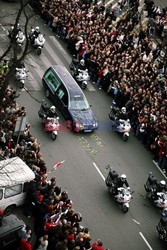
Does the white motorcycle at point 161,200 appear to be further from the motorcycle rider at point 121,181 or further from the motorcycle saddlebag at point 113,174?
the motorcycle saddlebag at point 113,174

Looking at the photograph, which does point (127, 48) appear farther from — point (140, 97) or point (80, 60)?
point (140, 97)

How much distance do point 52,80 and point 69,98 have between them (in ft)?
6.95

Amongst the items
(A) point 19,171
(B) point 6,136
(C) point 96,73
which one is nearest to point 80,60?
(C) point 96,73

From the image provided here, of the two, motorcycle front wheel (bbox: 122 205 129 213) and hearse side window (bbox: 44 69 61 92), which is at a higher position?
hearse side window (bbox: 44 69 61 92)

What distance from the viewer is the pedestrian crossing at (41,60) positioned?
119 feet

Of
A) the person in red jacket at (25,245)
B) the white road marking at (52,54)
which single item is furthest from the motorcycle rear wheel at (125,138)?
the person in red jacket at (25,245)

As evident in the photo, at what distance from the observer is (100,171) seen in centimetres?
3014

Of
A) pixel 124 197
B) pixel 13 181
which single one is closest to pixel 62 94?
pixel 124 197

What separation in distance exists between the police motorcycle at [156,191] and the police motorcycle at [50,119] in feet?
18.3

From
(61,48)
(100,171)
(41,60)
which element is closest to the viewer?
(100,171)

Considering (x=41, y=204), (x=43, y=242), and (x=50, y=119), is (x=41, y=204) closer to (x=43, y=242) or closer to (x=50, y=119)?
(x=43, y=242)

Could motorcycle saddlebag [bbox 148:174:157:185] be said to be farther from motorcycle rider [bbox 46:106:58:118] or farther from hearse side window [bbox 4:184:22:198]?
hearse side window [bbox 4:184:22:198]

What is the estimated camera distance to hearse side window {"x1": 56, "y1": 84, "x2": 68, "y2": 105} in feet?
109

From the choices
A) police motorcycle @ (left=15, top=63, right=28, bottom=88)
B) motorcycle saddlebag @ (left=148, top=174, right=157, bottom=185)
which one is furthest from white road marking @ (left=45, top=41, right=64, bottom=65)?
motorcycle saddlebag @ (left=148, top=174, right=157, bottom=185)
